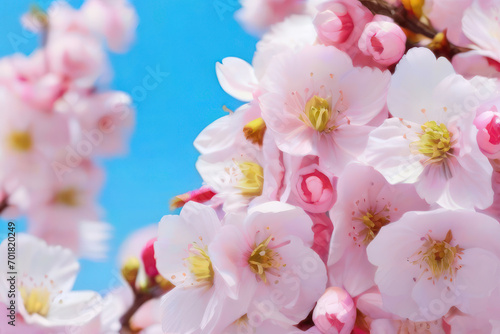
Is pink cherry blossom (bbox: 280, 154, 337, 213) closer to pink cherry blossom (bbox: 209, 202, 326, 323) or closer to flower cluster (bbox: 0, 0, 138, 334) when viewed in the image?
pink cherry blossom (bbox: 209, 202, 326, 323)

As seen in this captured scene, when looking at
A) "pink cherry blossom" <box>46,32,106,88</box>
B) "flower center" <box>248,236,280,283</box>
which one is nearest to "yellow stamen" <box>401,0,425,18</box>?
"flower center" <box>248,236,280,283</box>

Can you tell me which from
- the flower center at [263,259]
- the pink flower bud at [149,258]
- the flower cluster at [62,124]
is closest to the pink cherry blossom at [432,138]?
the flower center at [263,259]

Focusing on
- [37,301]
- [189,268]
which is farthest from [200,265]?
[37,301]

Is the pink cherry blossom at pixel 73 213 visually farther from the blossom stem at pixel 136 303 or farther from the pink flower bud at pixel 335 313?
the pink flower bud at pixel 335 313

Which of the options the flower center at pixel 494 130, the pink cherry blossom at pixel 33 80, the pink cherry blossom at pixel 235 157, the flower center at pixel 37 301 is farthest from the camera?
the pink cherry blossom at pixel 33 80

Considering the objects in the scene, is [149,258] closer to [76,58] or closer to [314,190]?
[314,190]

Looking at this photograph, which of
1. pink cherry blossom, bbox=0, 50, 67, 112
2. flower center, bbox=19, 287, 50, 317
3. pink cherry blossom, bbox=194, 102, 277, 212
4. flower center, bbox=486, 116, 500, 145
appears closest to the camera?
flower center, bbox=486, 116, 500, 145

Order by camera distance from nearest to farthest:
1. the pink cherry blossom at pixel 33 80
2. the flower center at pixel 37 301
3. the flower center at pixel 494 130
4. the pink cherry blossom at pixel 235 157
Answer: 1. the flower center at pixel 494 130
2. the pink cherry blossom at pixel 235 157
3. the flower center at pixel 37 301
4. the pink cherry blossom at pixel 33 80

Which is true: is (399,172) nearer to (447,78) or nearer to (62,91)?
(447,78)
